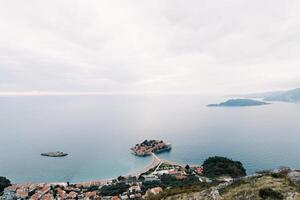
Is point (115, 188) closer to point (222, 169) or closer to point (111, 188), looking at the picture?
point (111, 188)

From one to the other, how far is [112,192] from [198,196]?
99.6 feet

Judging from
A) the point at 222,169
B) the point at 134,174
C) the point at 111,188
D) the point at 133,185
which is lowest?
the point at 134,174

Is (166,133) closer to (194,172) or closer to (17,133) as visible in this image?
(194,172)

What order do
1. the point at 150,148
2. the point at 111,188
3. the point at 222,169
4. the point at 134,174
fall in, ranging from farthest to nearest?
the point at 150,148 < the point at 134,174 < the point at 222,169 < the point at 111,188

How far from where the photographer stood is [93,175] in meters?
57.2

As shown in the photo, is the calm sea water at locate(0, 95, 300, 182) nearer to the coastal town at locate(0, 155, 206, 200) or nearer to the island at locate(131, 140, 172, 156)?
the island at locate(131, 140, 172, 156)

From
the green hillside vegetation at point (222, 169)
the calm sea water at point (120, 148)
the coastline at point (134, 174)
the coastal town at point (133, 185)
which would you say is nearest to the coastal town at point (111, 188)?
the coastal town at point (133, 185)

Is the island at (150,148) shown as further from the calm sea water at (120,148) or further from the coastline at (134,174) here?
the calm sea water at (120,148)

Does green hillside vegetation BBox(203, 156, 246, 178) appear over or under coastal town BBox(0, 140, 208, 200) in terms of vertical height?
over

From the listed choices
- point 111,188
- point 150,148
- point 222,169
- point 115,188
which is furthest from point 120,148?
point 222,169

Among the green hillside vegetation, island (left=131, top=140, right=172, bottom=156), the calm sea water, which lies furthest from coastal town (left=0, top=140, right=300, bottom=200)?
island (left=131, top=140, right=172, bottom=156)

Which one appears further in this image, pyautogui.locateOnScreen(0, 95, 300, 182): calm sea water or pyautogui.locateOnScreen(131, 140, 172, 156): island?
pyautogui.locateOnScreen(131, 140, 172, 156): island

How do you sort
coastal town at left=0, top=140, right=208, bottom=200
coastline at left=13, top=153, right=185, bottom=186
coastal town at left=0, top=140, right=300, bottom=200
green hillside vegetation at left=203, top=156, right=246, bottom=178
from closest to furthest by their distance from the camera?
coastal town at left=0, top=140, right=300, bottom=200 → coastal town at left=0, top=140, right=208, bottom=200 → green hillside vegetation at left=203, top=156, right=246, bottom=178 → coastline at left=13, top=153, right=185, bottom=186

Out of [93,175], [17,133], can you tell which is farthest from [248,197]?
[17,133]
